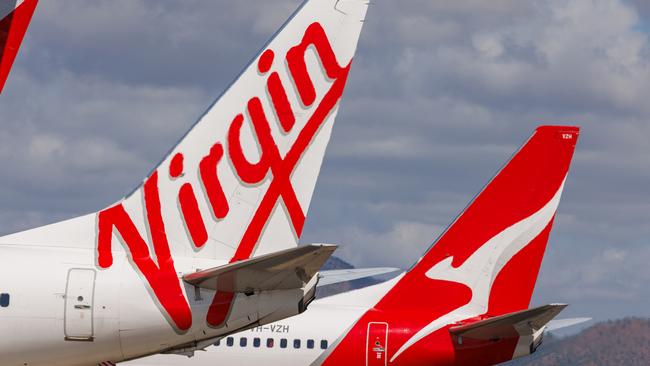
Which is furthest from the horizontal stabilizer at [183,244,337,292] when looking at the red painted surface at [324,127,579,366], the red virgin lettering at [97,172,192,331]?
the red painted surface at [324,127,579,366]

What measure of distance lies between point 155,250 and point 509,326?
585 inches

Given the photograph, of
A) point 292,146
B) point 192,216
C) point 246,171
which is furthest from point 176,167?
point 292,146

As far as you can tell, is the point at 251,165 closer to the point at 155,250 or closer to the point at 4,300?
the point at 155,250

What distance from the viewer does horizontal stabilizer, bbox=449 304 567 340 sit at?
35.7m

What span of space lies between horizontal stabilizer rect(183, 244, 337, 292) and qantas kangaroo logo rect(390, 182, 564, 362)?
16.9 metres

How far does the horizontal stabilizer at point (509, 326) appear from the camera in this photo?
35.7 m

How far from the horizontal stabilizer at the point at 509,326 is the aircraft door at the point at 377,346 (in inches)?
82.0

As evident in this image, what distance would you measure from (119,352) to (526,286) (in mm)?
19304

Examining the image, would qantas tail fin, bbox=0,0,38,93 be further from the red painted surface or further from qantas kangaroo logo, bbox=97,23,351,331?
the red painted surface

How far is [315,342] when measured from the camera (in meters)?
39.7

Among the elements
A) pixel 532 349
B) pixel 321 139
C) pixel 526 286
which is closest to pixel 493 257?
pixel 526 286

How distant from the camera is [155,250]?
25.4 m

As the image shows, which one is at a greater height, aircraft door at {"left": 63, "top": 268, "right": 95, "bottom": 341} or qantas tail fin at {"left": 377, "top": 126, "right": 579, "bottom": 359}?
qantas tail fin at {"left": 377, "top": 126, "right": 579, "bottom": 359}

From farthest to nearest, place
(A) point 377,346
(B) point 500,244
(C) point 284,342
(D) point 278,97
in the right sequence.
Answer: (B) point 500,244, (C) point 284,342, (A) point 377,346, (D) point 278,97
